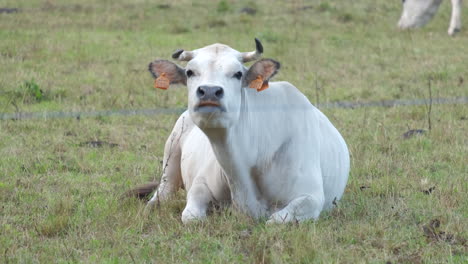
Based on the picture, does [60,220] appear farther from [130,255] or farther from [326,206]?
[326,206]

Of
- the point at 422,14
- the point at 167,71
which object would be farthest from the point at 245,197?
the point at 422,14

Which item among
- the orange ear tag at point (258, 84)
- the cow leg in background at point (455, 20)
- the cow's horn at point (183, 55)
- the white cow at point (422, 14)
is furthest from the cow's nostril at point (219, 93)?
the cow leg in background at point (455, 20)

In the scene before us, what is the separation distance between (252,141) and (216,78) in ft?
2.08

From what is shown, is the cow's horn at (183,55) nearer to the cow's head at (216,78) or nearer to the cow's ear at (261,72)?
the cow's head at (216,78)

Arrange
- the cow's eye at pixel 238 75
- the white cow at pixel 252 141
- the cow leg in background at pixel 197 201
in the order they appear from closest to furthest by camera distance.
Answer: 1. the white cow at pixel 252 141
2. the cow's eye at pixel 238 75
3. the cow leg in background at pixel 197 201

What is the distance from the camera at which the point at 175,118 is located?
984cm

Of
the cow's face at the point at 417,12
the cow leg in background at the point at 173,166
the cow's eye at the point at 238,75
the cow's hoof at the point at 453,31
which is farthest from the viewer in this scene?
the cow's face at the point at 417,12

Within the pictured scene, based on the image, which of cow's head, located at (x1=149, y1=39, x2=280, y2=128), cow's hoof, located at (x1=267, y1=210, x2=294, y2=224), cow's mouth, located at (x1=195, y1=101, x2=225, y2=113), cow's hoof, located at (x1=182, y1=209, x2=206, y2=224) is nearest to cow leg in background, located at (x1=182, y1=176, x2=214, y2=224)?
cow's hoof, located at (x1=182, y1=209, x2=206, y2=224)

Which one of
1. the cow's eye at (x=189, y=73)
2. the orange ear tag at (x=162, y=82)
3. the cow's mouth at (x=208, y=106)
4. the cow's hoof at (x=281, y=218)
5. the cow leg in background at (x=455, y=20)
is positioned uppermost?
the cow's eye at (x=189, y=73)

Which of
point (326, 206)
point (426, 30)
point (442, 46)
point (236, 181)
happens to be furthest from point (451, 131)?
point (426, 30)

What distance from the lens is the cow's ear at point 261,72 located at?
5.41 meters

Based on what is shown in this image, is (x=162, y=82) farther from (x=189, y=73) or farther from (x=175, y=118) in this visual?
(x=175, y=118)

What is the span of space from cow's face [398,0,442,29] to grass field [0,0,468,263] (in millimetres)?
411

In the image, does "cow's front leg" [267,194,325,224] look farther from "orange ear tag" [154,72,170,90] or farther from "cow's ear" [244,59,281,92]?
"orange ear tag" [154,72,170,90]
